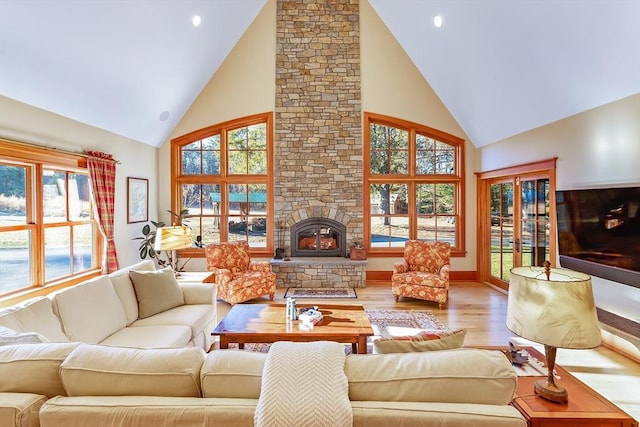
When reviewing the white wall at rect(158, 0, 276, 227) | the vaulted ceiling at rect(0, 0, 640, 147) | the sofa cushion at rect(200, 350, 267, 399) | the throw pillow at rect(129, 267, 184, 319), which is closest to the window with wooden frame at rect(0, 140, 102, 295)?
the vaulted ceiling at rect(0, 0, 640, 147)

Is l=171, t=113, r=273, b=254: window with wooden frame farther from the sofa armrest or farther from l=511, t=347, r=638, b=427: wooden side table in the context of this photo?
l=511, t=347, r=638, b=427: wooden side table

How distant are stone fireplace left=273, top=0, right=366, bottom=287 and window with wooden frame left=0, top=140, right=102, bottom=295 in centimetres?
307

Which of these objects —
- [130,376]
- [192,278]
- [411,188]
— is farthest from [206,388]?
[411,188]

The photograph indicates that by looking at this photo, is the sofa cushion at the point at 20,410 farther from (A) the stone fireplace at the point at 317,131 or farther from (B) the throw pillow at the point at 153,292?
(A) the stone fireplace at the point at 317,131

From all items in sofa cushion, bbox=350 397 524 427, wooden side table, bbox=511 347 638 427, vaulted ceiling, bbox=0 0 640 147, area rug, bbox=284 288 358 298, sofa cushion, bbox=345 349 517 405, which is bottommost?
area rug, bbox=284 288 358 298

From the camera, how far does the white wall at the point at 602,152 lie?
135 inches

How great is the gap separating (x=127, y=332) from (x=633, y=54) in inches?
193

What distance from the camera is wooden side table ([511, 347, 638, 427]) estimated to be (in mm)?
1455

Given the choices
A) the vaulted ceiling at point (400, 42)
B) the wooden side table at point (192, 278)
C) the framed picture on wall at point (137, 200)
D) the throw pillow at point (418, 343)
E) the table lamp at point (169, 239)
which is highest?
the vaulted ceiling at point (400, 42)

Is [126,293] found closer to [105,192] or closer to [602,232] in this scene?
[105,192]

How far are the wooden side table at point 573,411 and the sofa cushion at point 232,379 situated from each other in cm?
113

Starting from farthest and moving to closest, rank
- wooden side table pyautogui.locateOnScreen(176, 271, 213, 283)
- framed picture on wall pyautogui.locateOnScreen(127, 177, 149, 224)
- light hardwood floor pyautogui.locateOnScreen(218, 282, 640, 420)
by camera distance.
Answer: framed picture on wall pyautogui.locateOnScreen(127, 177, 149, 224) → wooden side table pyautogui.locateOnScreen(176, 271, 213, 283) → light hardwood floor pyautogui.locateOnScreen(218, 282, 640, 420)

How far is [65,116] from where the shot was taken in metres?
4.27

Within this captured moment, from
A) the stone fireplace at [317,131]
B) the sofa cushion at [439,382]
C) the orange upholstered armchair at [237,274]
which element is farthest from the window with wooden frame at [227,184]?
the sofa cushion at [439,382]
